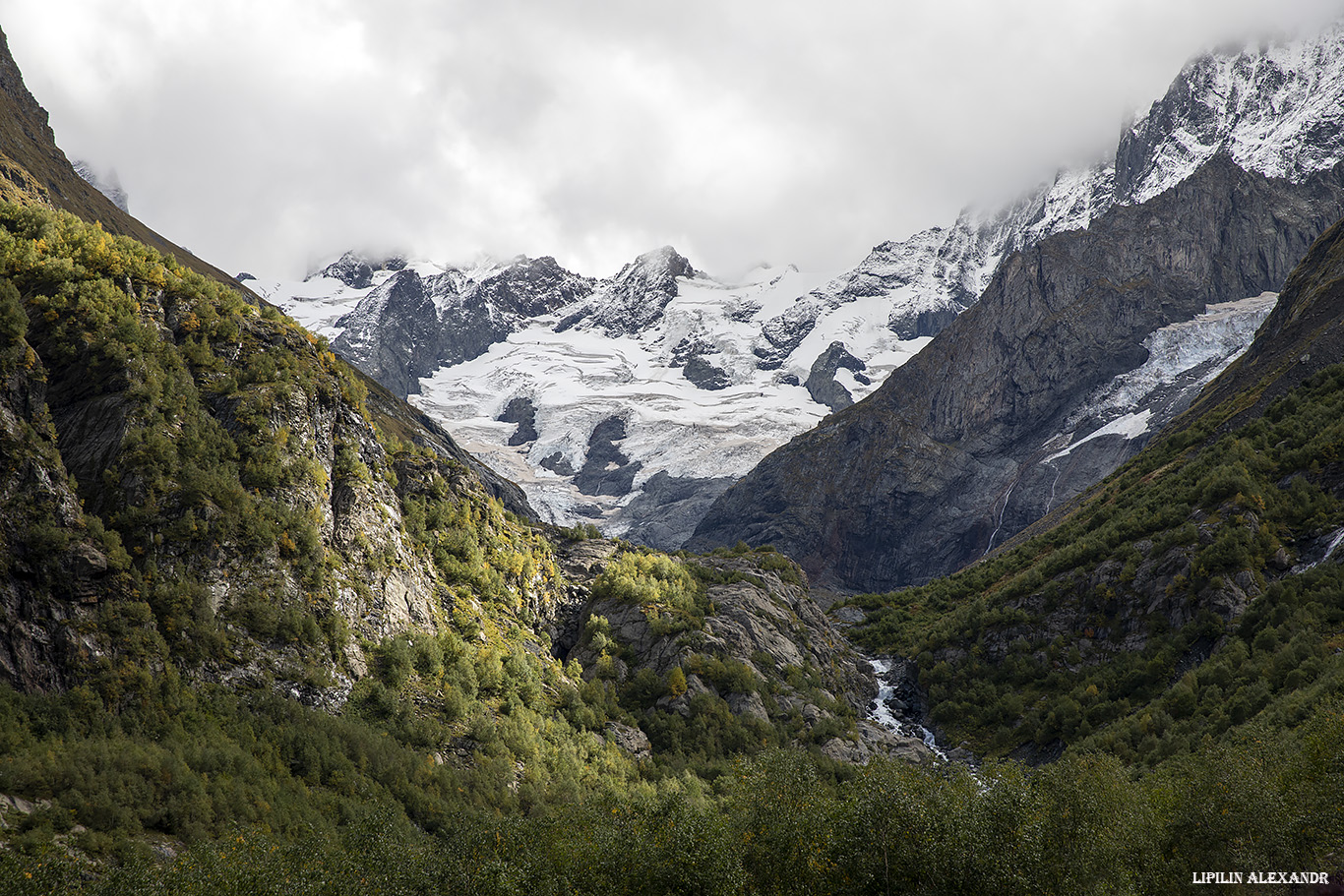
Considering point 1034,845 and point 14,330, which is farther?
point 14,330

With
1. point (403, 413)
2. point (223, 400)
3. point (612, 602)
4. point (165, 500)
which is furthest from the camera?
point (403, 413)

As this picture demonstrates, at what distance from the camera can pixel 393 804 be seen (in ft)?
116

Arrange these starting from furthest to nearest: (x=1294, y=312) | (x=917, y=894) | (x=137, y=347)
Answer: (x=1294, y=312), (x=137, y=347), (x=917, y=894)

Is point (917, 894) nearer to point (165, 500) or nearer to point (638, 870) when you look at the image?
point (638, 870)

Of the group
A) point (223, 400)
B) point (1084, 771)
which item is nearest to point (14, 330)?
point (223, 400)

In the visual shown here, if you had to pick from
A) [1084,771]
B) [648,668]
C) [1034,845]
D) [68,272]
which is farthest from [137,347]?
[1084,771]

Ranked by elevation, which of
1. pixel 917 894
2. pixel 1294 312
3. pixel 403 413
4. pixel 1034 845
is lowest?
pixel 917 894

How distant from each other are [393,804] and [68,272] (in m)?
30.2

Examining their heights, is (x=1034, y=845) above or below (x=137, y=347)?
below

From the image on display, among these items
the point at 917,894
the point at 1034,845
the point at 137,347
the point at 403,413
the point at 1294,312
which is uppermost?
the point at 1294,312

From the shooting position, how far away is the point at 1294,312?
10531 cm

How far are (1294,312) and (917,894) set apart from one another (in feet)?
366

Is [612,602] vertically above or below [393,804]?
above

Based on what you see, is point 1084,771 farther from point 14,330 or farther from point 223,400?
point 14,330
